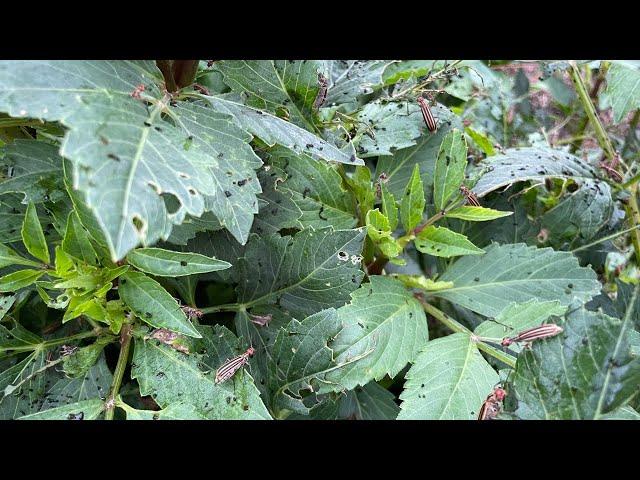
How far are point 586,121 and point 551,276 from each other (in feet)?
2.35

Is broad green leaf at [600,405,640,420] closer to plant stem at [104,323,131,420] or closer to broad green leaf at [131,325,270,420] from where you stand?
broad green leaf at [131,325,270,420]

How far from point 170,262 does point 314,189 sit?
0.28 meters

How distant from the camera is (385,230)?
830 millimetres

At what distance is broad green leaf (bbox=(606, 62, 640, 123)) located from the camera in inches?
36.1

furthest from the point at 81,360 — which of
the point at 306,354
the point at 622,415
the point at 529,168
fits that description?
the point at 529,168

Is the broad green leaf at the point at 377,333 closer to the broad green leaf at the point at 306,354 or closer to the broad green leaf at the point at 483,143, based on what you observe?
the broad green leaf at the point at 306,354

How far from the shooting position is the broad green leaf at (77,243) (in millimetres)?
670

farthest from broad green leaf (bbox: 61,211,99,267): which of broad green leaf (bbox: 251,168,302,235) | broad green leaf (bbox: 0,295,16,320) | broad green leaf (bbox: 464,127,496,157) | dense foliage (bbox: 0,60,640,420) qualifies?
broad green leaf (bbox: 464,127,496,157)

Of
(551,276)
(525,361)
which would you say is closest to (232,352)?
(525,361)

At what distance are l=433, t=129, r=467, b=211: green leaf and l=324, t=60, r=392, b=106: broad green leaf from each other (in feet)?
0.51

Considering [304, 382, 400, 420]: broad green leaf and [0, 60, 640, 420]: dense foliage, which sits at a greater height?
[0, 60, 640, 420]: dense foliage

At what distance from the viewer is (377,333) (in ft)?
2.52

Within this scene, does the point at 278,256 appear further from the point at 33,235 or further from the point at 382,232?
the point at 33,235

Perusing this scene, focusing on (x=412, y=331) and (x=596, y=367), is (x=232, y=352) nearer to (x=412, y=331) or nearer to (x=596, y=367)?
(x=412, y=331)
